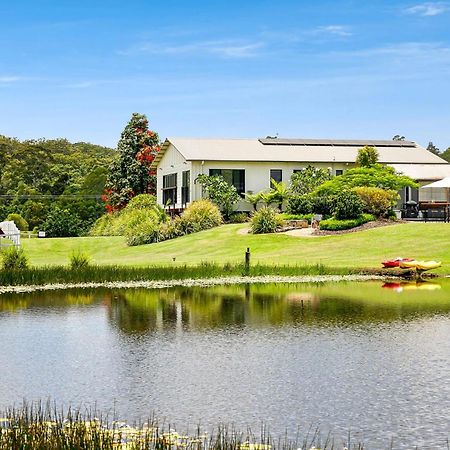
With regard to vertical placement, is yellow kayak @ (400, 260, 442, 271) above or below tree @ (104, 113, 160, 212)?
below

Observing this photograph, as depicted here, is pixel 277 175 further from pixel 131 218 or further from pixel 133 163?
pixel 133 163

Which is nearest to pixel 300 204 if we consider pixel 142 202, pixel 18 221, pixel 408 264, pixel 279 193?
pixel 279 193

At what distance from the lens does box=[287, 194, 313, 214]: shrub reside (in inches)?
2125

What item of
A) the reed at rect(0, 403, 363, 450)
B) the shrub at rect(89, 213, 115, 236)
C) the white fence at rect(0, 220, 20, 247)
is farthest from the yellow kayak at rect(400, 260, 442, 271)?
the shrub at rect(89, 213, 115, 236)

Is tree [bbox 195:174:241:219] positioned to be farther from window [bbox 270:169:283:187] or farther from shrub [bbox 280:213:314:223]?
shrub [bbox 280:213:314:223]

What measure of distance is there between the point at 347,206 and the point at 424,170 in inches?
579

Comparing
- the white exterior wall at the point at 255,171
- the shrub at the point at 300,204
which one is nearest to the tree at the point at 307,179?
the white exterior wall at the point at 255,171

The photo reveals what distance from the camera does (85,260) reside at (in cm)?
3575

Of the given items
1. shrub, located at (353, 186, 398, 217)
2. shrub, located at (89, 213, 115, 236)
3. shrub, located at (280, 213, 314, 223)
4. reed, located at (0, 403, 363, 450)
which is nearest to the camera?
reed, located at (0, 403, 363, 450)

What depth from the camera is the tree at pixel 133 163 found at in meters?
74.5

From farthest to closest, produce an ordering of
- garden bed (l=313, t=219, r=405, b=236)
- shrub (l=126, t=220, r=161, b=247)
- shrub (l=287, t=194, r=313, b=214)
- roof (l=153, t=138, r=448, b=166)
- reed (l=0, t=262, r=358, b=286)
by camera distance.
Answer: roof (l=153, t=138, r=448, b=166), shrub (l=126, t=220, r=161, b=247), shrub (l=287, t=194, r=313, b=214), garden bed (l=313, t=219, r=405, b=236), reed (l=0, t=262, r=358, b=286)

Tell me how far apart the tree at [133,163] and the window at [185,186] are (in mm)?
10833

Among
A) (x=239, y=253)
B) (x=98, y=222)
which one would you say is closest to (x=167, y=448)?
(x=239, y=253)

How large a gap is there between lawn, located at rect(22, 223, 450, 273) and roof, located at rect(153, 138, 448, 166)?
871 centimetres
